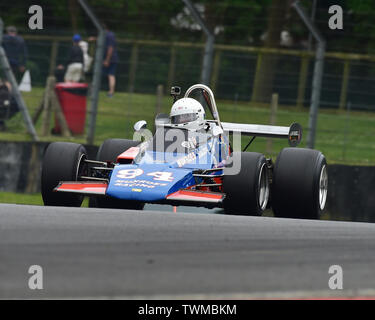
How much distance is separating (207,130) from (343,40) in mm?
14467

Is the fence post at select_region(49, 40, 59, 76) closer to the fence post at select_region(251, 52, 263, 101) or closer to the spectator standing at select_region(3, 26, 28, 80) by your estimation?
the spectator standing at select_region(3, 26, 28, 80)

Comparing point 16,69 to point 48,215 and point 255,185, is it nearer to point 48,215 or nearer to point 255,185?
point 255,185

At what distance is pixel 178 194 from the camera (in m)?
7.91

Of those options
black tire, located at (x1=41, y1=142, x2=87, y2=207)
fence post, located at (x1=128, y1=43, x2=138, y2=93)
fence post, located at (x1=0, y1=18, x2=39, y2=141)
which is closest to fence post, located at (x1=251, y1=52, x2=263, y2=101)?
fence post, located at (x1=128, y1=43, x2=138, y2=93)

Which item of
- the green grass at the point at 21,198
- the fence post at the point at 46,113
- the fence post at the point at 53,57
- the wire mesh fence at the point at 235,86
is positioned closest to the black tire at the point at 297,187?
the green grass at the point at 21,198

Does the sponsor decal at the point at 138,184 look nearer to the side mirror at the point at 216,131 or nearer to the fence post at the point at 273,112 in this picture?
the side mirror at the point at 216,131

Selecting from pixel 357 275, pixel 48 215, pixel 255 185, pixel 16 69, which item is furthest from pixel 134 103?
pixel 357 275

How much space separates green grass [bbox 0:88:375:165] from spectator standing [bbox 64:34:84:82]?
534 millimetres

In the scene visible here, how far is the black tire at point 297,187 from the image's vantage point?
845 cm

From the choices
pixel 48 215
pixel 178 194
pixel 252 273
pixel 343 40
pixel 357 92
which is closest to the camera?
pixel 252 273

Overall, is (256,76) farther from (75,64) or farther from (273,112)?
(75,64)

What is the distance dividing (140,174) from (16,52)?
6.38 metres

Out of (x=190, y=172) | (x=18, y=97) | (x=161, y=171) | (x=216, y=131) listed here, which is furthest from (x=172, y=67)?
(x=161, y=171)
